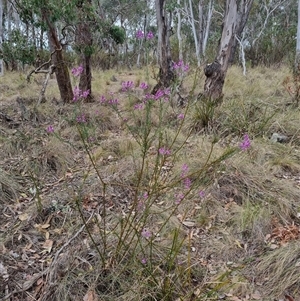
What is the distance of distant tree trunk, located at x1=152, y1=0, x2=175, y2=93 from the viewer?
5.66 metres

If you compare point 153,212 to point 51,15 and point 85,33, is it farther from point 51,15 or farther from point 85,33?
point 85,33

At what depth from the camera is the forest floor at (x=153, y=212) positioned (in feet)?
6.18

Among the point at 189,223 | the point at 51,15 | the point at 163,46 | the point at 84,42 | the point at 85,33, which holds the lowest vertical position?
the point at 189,223

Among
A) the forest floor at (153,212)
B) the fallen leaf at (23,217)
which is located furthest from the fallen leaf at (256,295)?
the fallen leaf at (23,217)

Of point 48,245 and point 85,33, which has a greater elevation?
point 85,33

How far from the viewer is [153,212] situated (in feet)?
8.29

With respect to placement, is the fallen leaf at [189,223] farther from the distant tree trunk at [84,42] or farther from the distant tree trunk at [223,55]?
the distant tree trunk at [84,42]

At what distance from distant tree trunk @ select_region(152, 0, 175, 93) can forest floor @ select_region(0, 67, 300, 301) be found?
5.44 feet

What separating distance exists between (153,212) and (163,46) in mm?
4057

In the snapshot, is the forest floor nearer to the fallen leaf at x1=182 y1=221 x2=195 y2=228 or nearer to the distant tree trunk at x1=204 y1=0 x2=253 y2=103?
the fallen leaf at x1=182 y1=221 x2=195 y2=228

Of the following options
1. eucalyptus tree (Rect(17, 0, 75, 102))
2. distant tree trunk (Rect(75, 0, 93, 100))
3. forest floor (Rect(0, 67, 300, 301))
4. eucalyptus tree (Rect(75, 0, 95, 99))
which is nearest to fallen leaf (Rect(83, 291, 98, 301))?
forest floor (Rect(0, 67, 300, 301))

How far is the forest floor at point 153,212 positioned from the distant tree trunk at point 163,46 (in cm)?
166

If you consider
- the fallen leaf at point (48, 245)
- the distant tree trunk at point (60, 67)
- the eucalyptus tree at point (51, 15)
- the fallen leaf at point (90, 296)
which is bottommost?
the fallen leaf at point (90, 296)

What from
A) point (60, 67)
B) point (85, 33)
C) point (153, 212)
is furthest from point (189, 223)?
point (85, 33)
